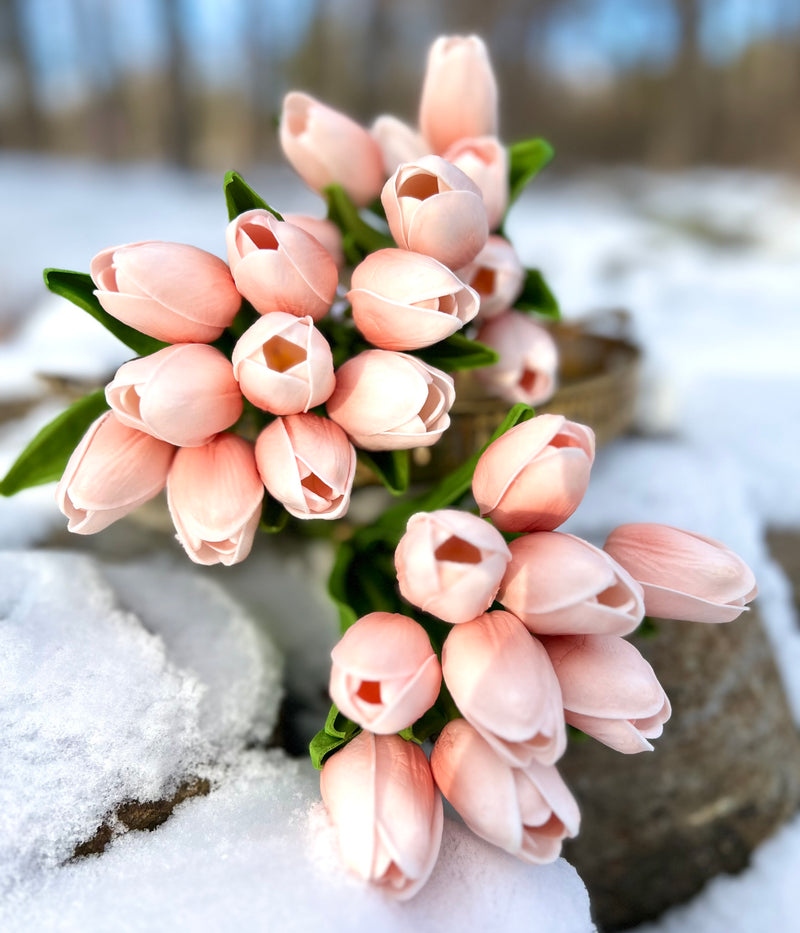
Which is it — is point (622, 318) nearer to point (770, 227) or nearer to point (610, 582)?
point (610, 582)

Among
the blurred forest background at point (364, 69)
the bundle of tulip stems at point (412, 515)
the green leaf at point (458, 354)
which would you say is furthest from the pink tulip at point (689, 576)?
the blurred forest background at point (364, 69)

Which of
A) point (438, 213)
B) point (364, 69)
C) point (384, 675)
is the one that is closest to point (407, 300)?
point (438, 213)

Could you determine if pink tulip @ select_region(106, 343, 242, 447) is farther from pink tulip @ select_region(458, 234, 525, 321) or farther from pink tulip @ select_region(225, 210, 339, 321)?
pink tulip @ select_region(458, 234, 525, 321)

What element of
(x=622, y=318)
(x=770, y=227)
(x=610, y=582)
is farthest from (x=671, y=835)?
(x=770, y=227)

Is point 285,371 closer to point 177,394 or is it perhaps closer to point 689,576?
point 177,394

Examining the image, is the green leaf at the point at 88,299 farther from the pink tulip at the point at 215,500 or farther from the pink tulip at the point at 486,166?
the pink tulip at the point at 486,166
